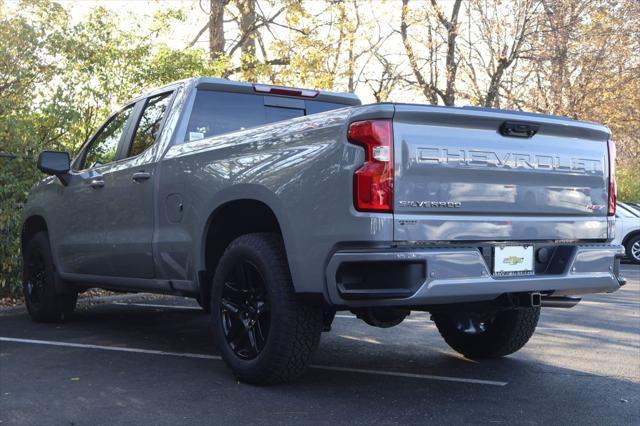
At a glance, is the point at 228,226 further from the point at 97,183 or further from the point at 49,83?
the point at 49,83

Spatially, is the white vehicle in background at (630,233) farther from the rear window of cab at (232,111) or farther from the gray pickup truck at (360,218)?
the rear window of cab at (232,111)

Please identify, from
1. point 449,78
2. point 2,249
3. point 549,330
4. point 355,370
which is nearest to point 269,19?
point 449,78

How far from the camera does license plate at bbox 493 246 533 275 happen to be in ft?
14.9

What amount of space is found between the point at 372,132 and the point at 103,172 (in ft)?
10.4

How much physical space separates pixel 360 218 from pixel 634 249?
15731 millimetres

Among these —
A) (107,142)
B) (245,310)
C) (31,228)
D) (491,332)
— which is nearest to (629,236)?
(491,332)

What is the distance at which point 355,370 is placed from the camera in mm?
5676

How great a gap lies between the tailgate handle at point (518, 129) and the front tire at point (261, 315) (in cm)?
144

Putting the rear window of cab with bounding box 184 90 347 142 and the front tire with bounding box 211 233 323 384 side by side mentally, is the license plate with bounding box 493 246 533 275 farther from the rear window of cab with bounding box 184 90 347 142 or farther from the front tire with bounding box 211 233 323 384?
the rear window of cab with bounding box 184 90 347 142

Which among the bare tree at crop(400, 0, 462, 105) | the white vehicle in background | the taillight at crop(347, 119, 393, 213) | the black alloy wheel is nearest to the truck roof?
the black alloy wheel

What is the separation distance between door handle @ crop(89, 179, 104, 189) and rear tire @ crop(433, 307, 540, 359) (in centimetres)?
285

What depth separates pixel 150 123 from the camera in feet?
21.2

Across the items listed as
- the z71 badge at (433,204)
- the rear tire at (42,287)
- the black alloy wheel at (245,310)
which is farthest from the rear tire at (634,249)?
the z71 badge at (433,204)

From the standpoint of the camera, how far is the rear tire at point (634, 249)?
1839 cm
